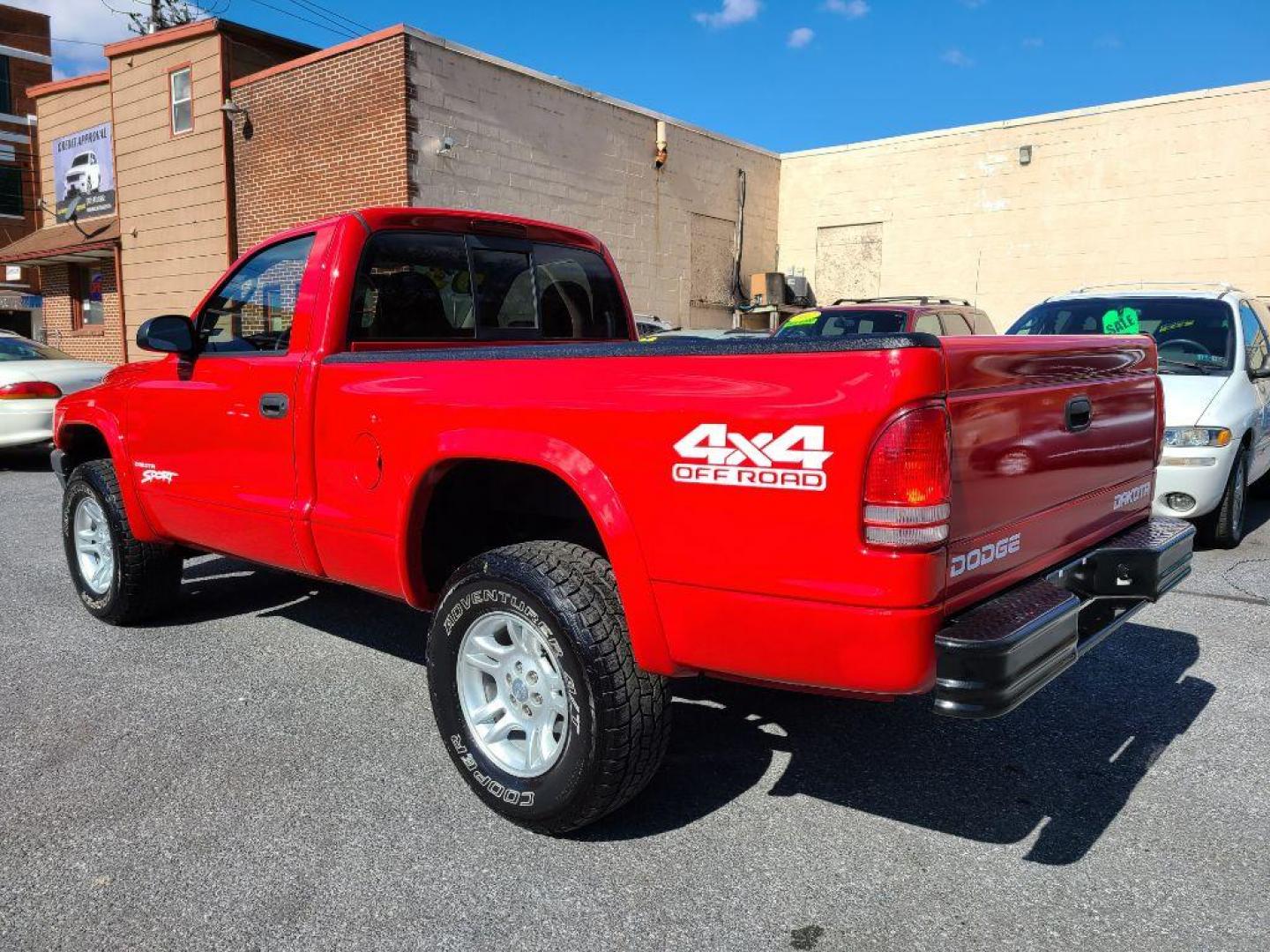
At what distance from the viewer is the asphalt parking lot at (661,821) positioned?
2.44 m

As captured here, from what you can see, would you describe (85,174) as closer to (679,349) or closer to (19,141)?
(19,141)

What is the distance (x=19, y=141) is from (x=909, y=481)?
4527 centimetres

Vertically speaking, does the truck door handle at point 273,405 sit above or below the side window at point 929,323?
below

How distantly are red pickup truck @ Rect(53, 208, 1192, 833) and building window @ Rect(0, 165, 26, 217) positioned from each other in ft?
123

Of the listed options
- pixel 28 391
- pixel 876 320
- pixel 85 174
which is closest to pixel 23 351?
pixel 28 391

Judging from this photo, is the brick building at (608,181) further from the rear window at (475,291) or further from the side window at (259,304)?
the rear window at (475,291)

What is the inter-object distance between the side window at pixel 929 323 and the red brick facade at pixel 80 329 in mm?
16735

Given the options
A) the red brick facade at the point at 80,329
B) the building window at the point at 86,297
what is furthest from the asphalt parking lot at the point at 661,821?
the building window at the point at 86,297

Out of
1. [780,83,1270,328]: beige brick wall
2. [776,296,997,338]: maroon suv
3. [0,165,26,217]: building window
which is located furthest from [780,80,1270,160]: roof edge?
[0,165,26,217]: building window

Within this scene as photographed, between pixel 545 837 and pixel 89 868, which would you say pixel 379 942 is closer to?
pixel 545 837

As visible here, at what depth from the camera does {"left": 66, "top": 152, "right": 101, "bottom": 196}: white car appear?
2078 cm

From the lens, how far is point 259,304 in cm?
406

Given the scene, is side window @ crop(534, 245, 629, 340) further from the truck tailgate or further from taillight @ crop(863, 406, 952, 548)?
taillight @ crop(863, 406, 952, 548)

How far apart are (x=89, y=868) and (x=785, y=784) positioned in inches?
82.6
